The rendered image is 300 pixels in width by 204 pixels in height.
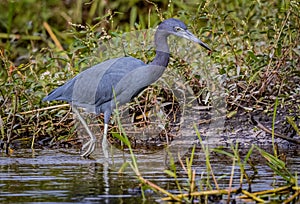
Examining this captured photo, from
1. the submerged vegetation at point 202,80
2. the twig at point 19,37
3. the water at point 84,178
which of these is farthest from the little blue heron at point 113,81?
the twig at point 19,37

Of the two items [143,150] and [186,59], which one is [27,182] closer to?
[143,150]

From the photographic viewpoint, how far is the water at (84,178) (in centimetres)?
430

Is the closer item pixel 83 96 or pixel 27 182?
pixel 27 182

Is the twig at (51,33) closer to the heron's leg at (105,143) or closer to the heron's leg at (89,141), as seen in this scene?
the heron's leg at (89,141)

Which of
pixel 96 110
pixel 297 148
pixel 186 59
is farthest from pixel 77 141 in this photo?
pixel 297 148

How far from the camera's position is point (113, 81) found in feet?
21.9

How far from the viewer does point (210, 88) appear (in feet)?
23.3

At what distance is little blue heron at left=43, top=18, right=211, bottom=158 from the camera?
6.51m

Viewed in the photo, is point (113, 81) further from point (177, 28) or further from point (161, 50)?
point (177, 28)

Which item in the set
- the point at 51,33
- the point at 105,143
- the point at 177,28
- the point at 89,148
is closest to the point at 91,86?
the point at 105,143

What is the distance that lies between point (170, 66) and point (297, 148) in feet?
4.88

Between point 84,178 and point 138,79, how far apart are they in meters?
1.68

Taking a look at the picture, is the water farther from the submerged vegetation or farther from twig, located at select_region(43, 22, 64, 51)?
twig, located at select_region(43, 22, 64, 51)

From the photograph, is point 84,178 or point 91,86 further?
point 91,86
